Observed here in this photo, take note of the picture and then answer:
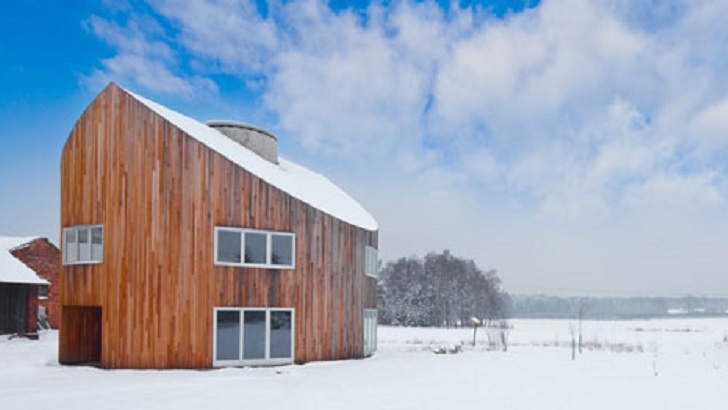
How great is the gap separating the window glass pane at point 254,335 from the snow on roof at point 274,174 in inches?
135

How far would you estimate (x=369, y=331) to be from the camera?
2047 cm

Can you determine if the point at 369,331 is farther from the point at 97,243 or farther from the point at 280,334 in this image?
the point at 97,243

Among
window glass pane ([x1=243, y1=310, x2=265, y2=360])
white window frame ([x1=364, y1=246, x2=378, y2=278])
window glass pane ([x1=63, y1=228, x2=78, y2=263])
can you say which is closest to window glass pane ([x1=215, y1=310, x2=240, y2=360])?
window glass pane ([x1=243, y1=310, x2=265, y2=360])

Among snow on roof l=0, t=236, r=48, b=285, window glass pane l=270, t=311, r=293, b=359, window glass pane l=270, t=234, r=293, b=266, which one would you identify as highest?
window glass pane l=270, t=234, r=293, b=266

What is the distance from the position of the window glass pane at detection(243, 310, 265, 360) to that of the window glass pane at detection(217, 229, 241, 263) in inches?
57.8

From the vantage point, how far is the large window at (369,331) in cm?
2000

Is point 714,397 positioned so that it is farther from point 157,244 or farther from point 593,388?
point 157,244

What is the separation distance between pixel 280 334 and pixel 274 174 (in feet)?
16.5

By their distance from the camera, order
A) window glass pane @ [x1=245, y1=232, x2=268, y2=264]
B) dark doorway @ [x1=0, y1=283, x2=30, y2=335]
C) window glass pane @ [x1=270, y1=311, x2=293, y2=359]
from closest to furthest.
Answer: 1. window glass pane @ [x1=245, y1=232, x2=268, y2=264]
2. window glass pane @ [x1=270, y1=311, x2=293, y2=359]
3. dark doorway @ [x1=0, y1=283, x2=30, y2=335]

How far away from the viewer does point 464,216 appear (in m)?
33.4

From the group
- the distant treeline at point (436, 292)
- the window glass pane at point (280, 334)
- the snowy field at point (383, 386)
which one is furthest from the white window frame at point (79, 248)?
the distant treeline at point (436, 292)

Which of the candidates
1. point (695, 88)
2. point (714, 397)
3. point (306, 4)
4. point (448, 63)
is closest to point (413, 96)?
point (448, 63)

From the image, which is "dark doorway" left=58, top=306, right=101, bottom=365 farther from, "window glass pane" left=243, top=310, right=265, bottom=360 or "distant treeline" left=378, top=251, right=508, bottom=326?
"distant treeline" left=378, top=251, right=508, bottom=326

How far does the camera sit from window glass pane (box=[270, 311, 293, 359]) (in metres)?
16.5
